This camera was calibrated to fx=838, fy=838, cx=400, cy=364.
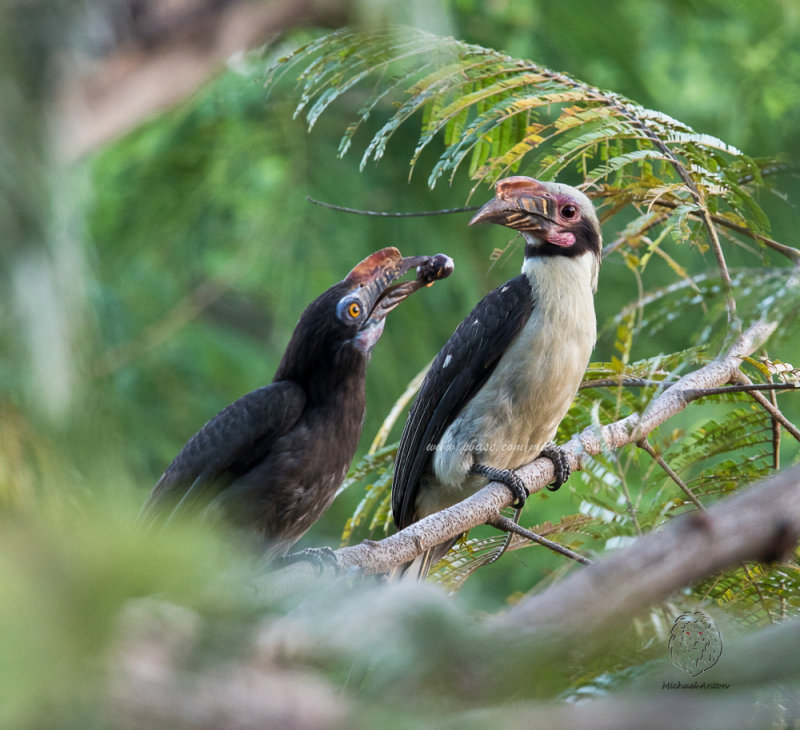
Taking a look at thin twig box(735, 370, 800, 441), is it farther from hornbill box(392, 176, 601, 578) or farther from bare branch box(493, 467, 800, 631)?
bare branch box(493, 467, 800, 631)

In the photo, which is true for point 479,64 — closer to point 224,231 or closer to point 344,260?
point 344,260

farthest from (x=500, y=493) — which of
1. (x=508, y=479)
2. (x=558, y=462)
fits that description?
(x=558, y=462)

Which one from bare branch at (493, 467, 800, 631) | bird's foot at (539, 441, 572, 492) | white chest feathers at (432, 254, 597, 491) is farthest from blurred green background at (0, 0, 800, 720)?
bare branch at (493, 467, 800, 631)

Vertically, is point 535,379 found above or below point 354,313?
below

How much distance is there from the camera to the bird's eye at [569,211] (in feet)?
6.55

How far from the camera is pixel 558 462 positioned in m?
2.13

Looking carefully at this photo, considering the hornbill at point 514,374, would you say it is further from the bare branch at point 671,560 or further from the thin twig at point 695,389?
the bare branch at point 671,560

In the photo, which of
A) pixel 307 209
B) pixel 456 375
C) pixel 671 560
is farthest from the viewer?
pixel 307 209

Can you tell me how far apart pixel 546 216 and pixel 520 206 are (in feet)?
0.46

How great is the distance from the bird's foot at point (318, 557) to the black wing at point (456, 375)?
13.7 inches

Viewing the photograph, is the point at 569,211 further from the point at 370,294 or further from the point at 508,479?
the point at 508,479

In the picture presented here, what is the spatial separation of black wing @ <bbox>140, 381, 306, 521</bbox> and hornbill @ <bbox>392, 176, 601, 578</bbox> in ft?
1.21

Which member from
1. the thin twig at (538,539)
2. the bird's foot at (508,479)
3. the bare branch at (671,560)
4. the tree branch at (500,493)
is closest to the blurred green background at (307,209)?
the tree branch at (500,493)

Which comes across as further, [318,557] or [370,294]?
[370,294]
